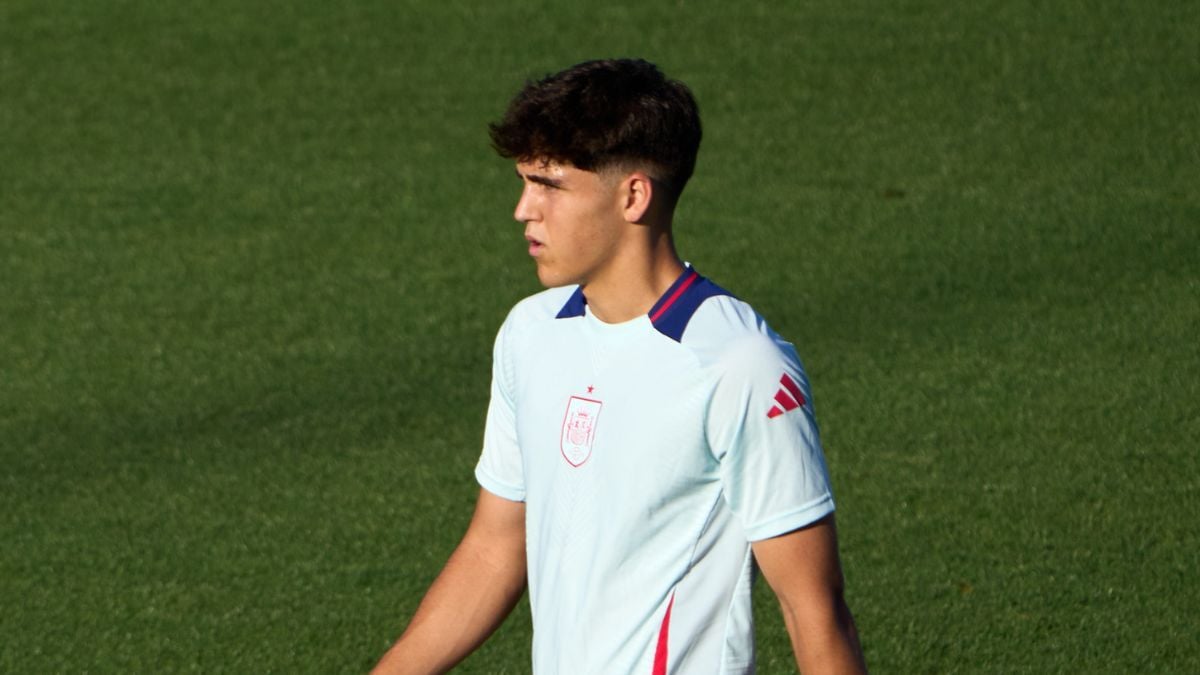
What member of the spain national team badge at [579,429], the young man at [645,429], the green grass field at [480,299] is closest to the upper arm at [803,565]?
the young man at [645,429]

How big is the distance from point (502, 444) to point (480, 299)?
4.68 metres

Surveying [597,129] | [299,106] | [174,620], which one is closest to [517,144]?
[597,129]

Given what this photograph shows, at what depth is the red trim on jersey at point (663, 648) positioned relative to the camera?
275 centimetres

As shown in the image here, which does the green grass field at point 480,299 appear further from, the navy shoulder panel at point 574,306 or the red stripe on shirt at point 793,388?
the red stripe on shirt at point 793,388

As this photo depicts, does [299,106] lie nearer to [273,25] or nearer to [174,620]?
[273,25]

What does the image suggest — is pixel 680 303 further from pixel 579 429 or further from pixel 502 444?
pixel 502 444

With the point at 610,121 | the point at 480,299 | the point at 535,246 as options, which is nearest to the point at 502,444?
the point at 535,246

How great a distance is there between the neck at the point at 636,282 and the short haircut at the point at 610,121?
10 centimetres

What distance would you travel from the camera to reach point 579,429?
9.23 ft

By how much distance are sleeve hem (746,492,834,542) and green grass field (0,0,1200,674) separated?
245cm

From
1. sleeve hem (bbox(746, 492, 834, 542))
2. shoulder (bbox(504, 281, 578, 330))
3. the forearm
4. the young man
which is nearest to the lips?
the young man

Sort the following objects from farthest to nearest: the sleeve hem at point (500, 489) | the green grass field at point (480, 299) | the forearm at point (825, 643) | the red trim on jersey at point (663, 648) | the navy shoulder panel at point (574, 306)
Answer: the green grass field at point (480, 299) < the sleeve hem at point (500, 489) < the navy shoulder panel at point (574, 306) < the red trim on jersey at point (663, 648) < the forearm at point (825, 643)

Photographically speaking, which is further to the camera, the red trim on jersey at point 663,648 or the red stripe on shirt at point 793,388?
the red trim on jersey at point 663,648

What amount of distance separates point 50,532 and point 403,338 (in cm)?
186
